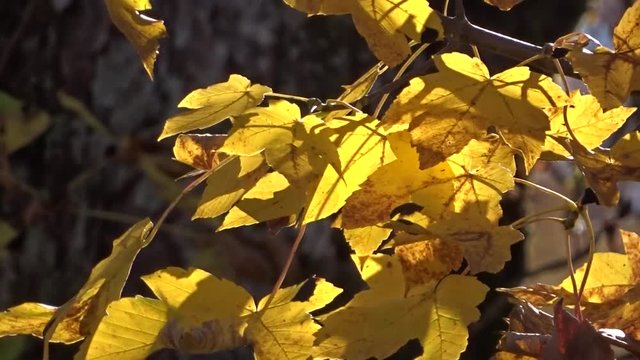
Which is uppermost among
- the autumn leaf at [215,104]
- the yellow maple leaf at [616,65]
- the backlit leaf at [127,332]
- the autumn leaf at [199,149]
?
the yellow maple leaf at [616,65]

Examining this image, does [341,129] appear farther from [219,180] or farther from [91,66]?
[91,66]

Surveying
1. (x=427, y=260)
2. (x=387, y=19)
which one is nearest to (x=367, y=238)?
(x=427, y=260)

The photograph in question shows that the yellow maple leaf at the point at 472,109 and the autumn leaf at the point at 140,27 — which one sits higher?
the autumn leaf at the point at 140,27

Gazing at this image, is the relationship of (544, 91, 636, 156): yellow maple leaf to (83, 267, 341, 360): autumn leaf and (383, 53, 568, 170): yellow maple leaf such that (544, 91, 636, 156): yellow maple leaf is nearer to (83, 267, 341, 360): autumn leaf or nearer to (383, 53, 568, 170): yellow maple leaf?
(383, 53, 568, 170): yellow maple leaf

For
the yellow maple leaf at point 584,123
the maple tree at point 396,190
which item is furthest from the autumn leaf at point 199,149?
the yellow maple leaf at point 584,123

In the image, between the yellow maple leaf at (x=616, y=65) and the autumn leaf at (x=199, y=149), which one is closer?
the yellow maple leaf at (x=616, y=65)

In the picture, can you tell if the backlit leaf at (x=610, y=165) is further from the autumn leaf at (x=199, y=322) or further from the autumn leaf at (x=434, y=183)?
the autumn leaf at (x=199, y=322)

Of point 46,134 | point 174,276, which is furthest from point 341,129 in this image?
point 46,134

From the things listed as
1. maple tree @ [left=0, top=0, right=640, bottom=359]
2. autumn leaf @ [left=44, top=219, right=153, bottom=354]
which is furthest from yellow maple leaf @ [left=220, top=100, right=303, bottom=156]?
autumn leaf @ [left=44, top=219, right=153, bottom=354]
